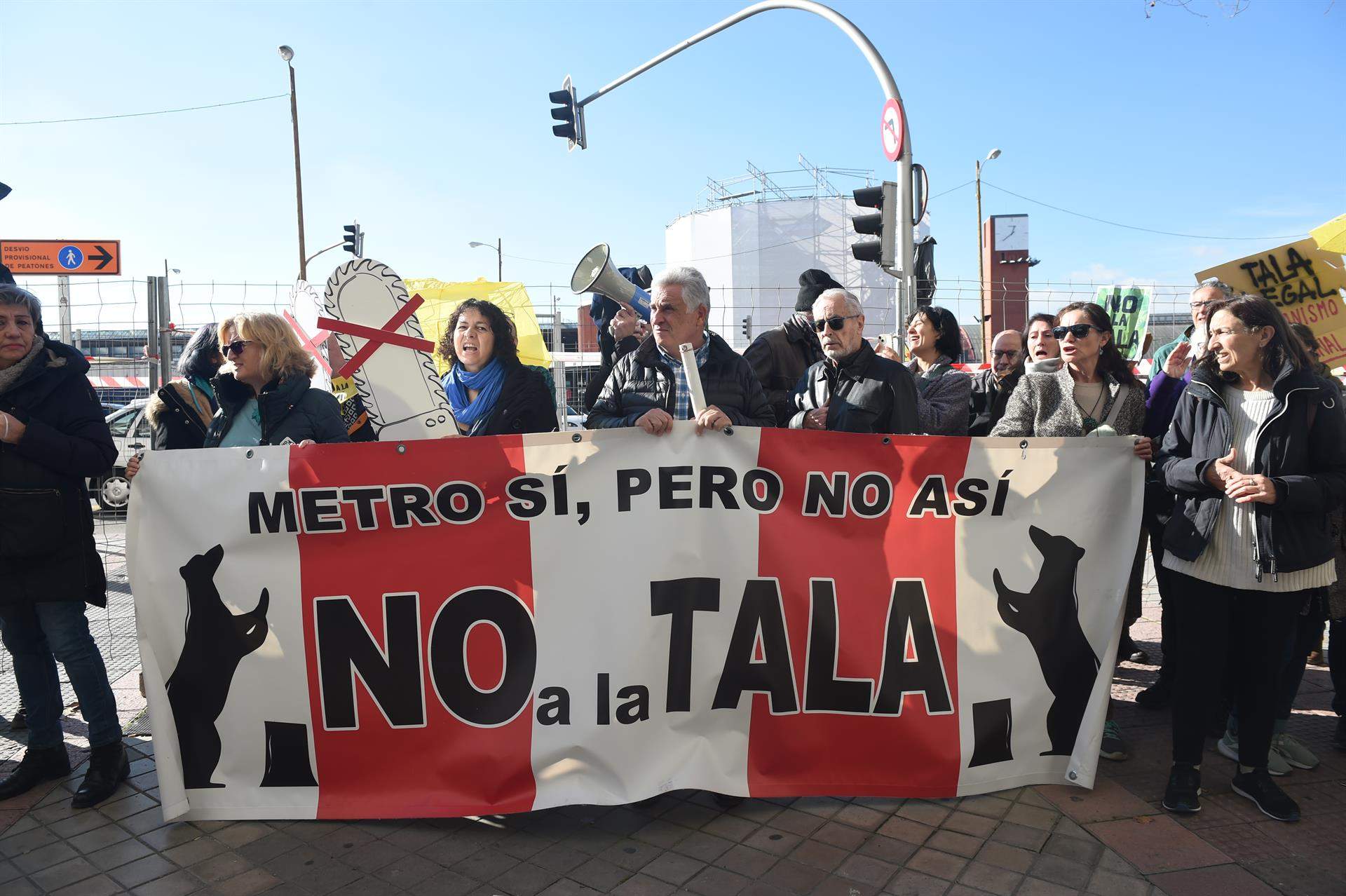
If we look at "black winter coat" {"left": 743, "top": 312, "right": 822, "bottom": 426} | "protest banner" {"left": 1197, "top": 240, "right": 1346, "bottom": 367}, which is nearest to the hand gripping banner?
"black winter coat" {"left": 743, "top": 312, "right": 822, "bottom": 426}

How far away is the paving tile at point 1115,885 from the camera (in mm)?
2715

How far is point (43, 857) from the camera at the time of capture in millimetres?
3074

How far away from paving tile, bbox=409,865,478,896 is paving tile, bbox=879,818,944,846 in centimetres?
139

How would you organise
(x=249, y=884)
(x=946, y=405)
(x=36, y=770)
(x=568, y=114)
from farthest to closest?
(x=568, y=114), (x=946, y=405), (x=36, y=770), (x=249, y=884)

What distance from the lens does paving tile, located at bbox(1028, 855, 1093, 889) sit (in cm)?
278

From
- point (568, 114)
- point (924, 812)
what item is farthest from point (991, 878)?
point (568, 114)

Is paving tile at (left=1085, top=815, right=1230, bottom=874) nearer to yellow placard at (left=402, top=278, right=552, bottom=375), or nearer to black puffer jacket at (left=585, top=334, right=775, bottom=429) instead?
black puffer jacket at (left=585, top=334, right=775, bottom=429)

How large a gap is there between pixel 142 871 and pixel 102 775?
72 centimetres

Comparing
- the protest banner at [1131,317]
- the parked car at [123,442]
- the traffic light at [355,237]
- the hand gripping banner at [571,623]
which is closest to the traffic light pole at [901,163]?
the protest banner at [1131,317]

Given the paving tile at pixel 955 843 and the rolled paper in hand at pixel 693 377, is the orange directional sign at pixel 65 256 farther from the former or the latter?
the paving tile at pixel 955 843

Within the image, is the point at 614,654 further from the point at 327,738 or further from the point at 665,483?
the point at 327,738

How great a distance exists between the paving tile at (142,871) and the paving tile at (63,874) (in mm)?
91

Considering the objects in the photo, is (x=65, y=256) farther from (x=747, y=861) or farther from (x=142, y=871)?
(x=747, y=861)

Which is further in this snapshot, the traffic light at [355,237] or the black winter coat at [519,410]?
the traffic light at [355,237]
